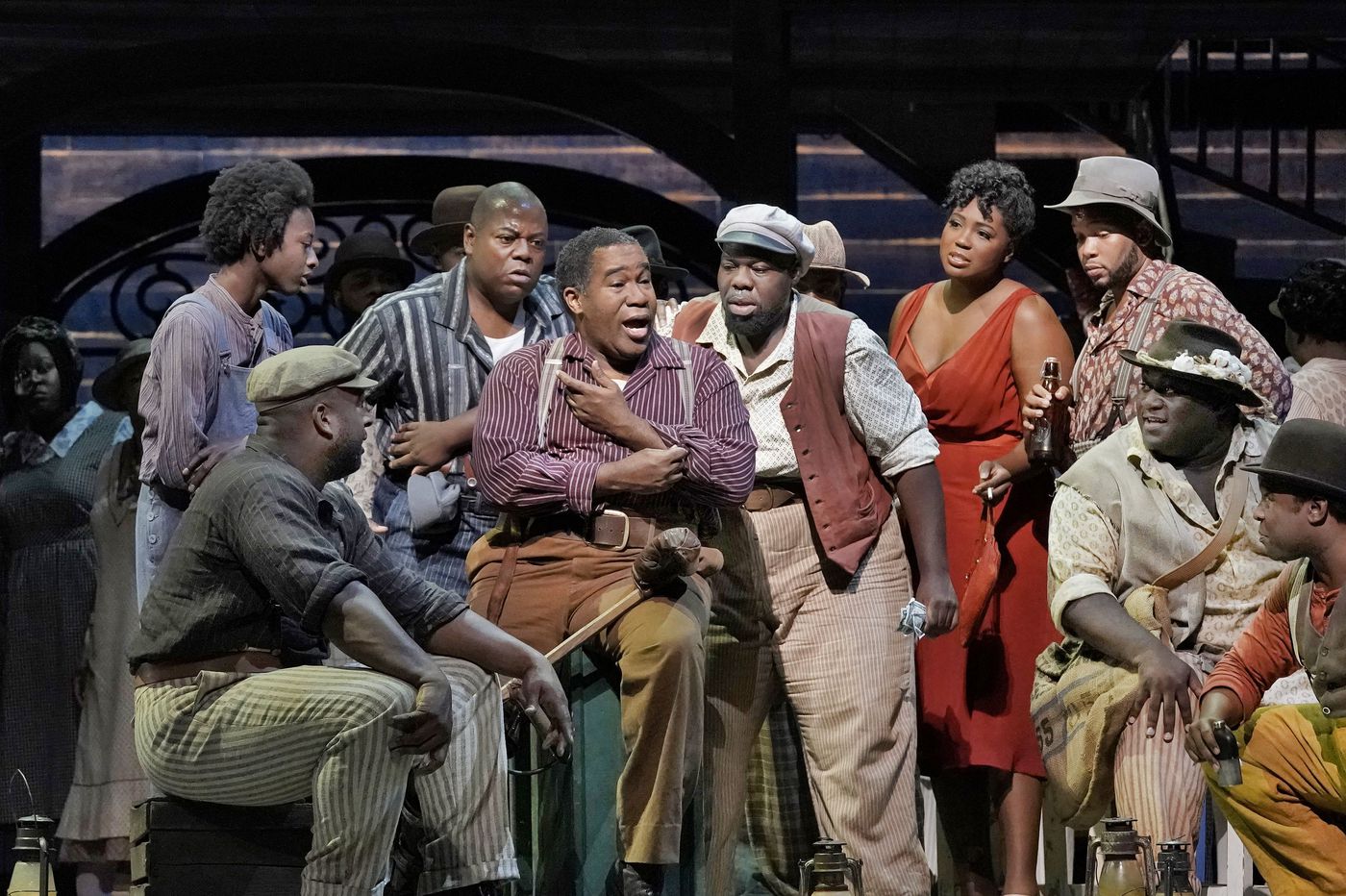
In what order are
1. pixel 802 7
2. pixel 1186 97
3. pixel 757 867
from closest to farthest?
pixel 757 867
pixel 802 7
pixel 1186 97

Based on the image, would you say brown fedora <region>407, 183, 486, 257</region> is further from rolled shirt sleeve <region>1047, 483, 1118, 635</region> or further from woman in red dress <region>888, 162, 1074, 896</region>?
rolled shirt sleeve <region>1047, 483, 1118, 635</region>

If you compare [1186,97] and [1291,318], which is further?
[1186,97]

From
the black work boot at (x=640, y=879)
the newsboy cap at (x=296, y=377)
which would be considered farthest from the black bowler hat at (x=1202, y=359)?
the newsboy cap at (x=296, y=377)

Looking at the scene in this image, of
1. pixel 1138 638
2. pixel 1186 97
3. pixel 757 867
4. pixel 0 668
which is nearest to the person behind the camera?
pixel 1138 638

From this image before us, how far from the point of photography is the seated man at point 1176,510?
16.5 feet

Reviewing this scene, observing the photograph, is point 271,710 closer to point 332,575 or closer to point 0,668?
point 332,575

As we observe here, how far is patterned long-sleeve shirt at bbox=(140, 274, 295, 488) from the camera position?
16.2 feet

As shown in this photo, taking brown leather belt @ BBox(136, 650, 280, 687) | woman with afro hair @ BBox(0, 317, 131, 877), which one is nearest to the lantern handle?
woman with afro hair @ BBox(0, 317, 131, 877)

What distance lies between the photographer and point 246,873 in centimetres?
424

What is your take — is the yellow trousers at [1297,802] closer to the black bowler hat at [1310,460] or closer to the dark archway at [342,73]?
the black bowler hat at [1310,460]

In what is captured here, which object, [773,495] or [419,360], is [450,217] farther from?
[773,495]

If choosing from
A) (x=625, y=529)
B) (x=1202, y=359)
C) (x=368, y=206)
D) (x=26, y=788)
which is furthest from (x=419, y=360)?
(x=368, y=206)

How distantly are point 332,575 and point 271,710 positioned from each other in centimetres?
29

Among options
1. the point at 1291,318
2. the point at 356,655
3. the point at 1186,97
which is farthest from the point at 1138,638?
the point at 1186,97
